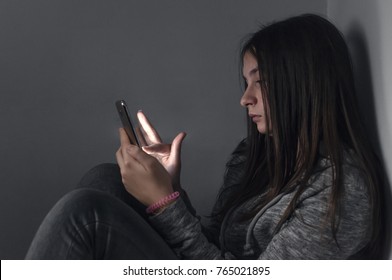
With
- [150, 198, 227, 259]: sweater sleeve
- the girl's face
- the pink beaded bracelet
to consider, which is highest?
the girl's face

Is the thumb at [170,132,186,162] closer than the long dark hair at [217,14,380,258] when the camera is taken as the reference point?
No

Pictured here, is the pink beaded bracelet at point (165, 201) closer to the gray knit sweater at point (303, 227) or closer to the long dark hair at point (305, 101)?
the gray knit sweater at point (303, 227)

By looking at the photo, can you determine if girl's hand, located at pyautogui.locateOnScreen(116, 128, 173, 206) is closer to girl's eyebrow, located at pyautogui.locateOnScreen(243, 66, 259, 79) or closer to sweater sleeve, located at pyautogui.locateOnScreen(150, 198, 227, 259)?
sweater sleeve, located at pyautogui.locateOnScreen(150, 198, 227, 259)

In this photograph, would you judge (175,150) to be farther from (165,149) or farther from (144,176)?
(144,176)

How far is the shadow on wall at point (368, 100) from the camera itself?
3.92 feet

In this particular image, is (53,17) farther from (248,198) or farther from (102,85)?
(248,198)

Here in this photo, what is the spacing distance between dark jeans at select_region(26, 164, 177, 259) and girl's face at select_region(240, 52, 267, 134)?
0.32 m

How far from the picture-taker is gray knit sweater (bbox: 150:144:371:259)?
1142 millimetres

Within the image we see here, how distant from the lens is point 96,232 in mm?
1108

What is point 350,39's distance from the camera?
1514 mm

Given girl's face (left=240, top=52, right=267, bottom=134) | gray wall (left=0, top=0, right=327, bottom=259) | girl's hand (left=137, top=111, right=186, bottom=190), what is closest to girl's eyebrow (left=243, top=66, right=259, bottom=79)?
girl's face (left=240, top=52, right=267, bottom=134)

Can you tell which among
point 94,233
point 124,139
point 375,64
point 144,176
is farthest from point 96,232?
point 375,64

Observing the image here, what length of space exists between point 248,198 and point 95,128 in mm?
728

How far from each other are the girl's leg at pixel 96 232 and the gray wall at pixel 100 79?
2.68 feet
